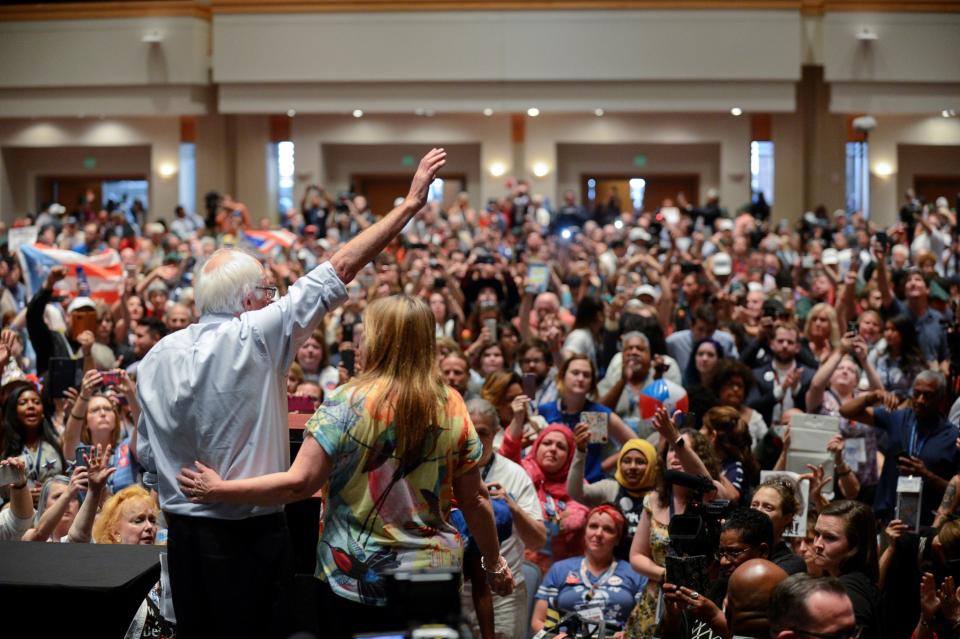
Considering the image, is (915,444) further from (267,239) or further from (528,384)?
(267,239)

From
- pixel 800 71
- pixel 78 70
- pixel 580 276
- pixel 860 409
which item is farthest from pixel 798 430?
pixel 78 70

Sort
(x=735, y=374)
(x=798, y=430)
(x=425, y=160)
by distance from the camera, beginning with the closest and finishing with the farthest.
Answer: (x=425, y=160) < (x=798, y=430) < (x=735, y=374)

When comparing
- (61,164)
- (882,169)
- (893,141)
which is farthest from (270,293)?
(61,164)

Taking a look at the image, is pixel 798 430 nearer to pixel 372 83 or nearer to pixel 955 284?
pixel 955 284

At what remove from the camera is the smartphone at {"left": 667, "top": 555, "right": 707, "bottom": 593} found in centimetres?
388

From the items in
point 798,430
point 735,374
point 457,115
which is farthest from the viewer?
point 457,115

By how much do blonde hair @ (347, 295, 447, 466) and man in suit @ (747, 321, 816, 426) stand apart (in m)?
4.32

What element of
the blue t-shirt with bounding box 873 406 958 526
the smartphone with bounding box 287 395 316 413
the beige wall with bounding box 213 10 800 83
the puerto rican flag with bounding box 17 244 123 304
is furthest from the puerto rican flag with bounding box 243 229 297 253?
the smartphone with bounding box 287 395 316 413

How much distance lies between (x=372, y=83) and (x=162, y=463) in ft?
61.5

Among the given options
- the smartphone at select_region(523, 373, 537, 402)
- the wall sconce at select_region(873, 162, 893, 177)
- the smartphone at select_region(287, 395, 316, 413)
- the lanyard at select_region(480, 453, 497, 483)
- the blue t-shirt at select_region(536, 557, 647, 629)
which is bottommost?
the blue t-shirt at select_region(536, 557, 647, 629)

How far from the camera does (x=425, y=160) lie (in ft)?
11.8

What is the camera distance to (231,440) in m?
3.28

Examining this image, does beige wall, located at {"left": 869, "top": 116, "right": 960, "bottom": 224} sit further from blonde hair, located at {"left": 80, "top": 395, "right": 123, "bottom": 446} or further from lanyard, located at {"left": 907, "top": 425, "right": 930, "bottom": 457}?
blonde hair, located at {"left": 80, "top": 395, "right": 123, "bottom": 446}

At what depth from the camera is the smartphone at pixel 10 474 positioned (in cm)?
488
